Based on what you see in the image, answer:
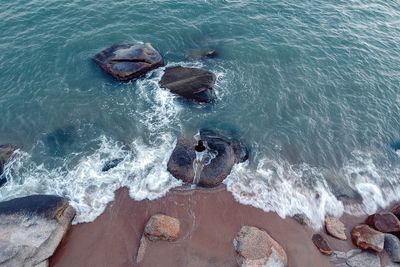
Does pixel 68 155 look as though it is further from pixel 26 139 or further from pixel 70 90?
pixel 70 90

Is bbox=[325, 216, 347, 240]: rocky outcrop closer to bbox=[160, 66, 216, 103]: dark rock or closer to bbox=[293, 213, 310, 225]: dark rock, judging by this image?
bbox=[293, 213, 310, 225]: dark rock

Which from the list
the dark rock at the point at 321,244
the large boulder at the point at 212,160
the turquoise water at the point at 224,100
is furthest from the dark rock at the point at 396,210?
the large boulder at the point at 212,160

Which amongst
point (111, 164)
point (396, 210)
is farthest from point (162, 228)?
point (396, 210)

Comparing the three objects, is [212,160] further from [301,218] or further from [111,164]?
[111,164]

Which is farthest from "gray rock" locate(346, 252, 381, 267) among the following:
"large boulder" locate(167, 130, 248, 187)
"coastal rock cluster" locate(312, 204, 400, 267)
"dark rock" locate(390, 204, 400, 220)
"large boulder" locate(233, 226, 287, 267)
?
"large boulder" locate(167, 130, 248, 187)

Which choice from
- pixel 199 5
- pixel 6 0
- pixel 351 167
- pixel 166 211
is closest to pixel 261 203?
pixel 166 211
